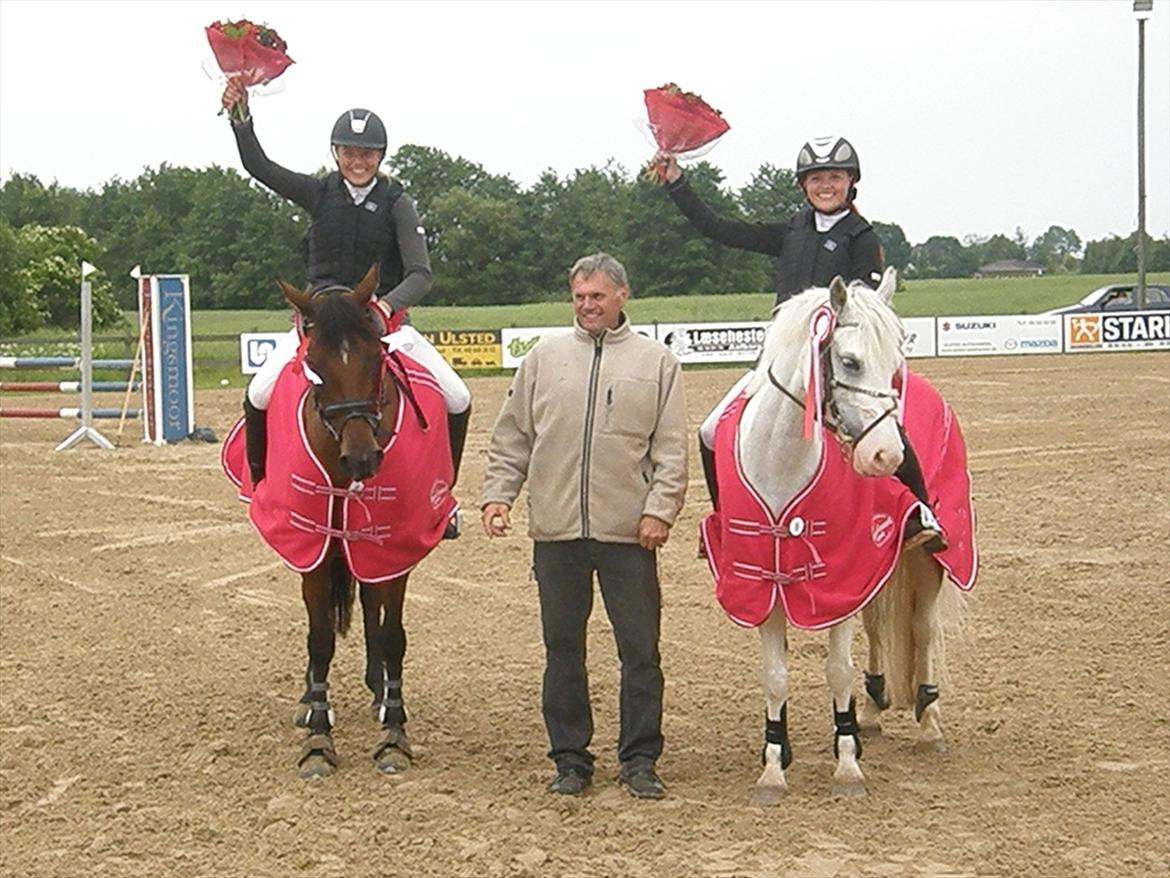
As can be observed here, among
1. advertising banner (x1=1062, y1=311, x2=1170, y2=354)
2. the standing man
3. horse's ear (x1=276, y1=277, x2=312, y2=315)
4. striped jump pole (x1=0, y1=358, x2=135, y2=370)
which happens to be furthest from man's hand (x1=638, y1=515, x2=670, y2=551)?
advertising banner (x1=1062, y1=311, x2=1170, y2=354)

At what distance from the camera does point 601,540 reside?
5.70 meters

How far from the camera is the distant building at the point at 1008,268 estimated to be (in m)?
93.9

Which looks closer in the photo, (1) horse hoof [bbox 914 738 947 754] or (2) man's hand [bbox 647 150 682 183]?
(1) horse hoof [bbox 914 738 947 754]

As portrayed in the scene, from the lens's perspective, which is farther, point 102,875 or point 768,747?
point 768,747

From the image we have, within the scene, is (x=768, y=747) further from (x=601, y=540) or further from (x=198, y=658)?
(x=198, y=658)

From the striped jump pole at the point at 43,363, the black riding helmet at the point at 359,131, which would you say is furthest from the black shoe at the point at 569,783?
the striped jump pole at the point at 43,363

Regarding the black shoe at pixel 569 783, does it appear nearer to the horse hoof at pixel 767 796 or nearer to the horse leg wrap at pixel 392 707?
the horse hoof at pixel 767 796

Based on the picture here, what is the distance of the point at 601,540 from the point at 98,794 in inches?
85.5

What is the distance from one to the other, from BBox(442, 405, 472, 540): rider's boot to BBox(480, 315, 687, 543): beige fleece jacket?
2.89ft

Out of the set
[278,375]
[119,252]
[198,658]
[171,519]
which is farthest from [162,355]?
[119,252]

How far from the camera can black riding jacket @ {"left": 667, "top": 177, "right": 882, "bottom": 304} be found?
6121 millimetres

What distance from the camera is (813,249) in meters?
6.18

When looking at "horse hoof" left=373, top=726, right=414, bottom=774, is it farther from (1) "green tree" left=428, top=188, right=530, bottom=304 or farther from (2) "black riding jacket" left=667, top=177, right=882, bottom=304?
(1) "green tree" left=428, top=188, right=530, bottom=304

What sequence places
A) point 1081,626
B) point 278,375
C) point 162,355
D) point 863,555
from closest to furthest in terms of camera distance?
point 863,555 → point 278,375 → point 1081,626 → point 162,355
